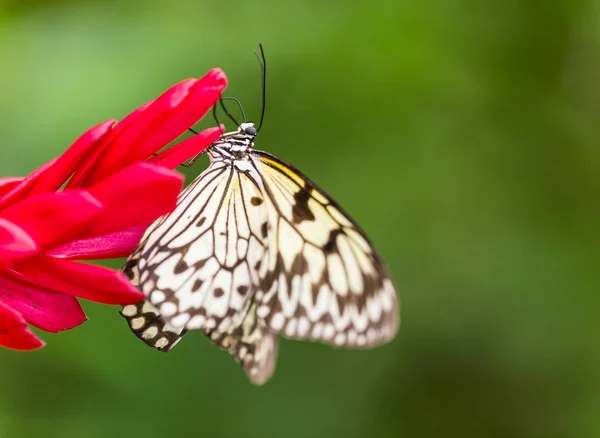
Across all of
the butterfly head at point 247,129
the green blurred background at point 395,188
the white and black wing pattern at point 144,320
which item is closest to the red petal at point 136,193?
the white and black wing pattern at point 144,320

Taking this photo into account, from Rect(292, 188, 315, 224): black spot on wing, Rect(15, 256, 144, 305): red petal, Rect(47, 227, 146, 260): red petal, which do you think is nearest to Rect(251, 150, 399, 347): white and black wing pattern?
Rect(292, 188, 315, 224): black spot on wing

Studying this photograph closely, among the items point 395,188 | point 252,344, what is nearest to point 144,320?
point 252,344

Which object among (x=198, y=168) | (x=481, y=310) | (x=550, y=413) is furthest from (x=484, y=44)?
(x=550, y=413)

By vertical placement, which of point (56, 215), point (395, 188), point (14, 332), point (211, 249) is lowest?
point (14, 332)

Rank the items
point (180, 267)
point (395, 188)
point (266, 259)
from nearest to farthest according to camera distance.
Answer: point (180, 267), point (266, 259), point (395, 188)

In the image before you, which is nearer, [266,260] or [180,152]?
[180,152]

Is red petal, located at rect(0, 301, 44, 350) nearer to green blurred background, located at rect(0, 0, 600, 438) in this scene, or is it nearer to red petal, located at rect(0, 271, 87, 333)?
red petal, located at rect(0, 271, 87, 333)

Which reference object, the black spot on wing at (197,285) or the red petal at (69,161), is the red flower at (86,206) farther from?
the black spot on wing at (197,285)

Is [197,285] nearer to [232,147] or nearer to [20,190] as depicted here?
[232,147]
